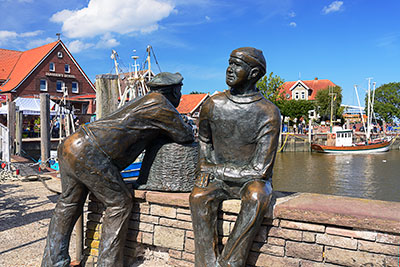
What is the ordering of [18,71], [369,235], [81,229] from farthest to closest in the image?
[18,71] → [81,229] → [369,235]

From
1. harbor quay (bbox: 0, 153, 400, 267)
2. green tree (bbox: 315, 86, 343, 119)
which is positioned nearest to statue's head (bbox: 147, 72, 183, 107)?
harbor quay (bbox: 0, 153, 400, 267)

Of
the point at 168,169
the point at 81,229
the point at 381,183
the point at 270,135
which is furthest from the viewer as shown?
the point at 381,183

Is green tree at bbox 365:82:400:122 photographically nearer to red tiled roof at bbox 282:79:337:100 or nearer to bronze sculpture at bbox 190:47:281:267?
red tiled roof at bbox 282:79:337:100

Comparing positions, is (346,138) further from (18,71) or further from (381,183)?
(18,71)

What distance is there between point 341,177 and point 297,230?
1856cm

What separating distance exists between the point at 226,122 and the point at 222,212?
2.66ft

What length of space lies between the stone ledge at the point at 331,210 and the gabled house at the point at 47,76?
28.6 meters

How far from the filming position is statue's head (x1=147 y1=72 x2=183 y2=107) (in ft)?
11.3

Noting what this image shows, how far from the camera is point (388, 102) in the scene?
187 ft

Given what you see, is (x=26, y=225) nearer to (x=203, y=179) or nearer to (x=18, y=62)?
(x=203, y=179)

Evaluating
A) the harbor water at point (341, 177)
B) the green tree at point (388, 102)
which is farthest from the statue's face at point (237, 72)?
the green tree at point (388, 102)

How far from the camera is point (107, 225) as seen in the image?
327 centimetres

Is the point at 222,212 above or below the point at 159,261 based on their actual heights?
above

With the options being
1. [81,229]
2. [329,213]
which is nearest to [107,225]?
[81,229]
